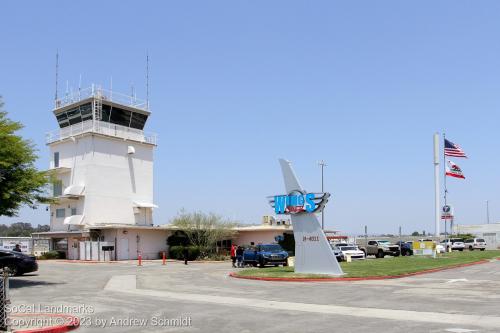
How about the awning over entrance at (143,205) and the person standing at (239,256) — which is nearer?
the person standing at (239,256)

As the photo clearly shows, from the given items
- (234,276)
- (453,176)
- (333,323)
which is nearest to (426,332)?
(333,323)

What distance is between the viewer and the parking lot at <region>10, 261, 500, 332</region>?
1189 centimetres

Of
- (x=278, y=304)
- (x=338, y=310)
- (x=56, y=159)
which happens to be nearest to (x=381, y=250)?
(x=56, y=159)

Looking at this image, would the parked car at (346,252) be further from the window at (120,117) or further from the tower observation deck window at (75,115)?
the tower observation deck window at (75,115)

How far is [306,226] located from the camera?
82.3 ft

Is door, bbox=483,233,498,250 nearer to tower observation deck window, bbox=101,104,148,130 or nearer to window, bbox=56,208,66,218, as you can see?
tower observation deck window, bbox=101,104,148,130

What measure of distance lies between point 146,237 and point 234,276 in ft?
87.3

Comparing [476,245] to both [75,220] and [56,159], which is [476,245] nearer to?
[75,220]

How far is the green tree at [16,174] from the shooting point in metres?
22.2

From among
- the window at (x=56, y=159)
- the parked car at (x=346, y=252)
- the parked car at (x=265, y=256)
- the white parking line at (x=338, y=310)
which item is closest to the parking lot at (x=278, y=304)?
the white parking line at (x=338, y=310)

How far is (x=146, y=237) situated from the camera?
52.4 metres

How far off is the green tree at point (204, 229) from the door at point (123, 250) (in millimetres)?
5306

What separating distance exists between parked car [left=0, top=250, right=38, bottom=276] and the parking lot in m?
1.90

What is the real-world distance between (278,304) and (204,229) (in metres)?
35.3
